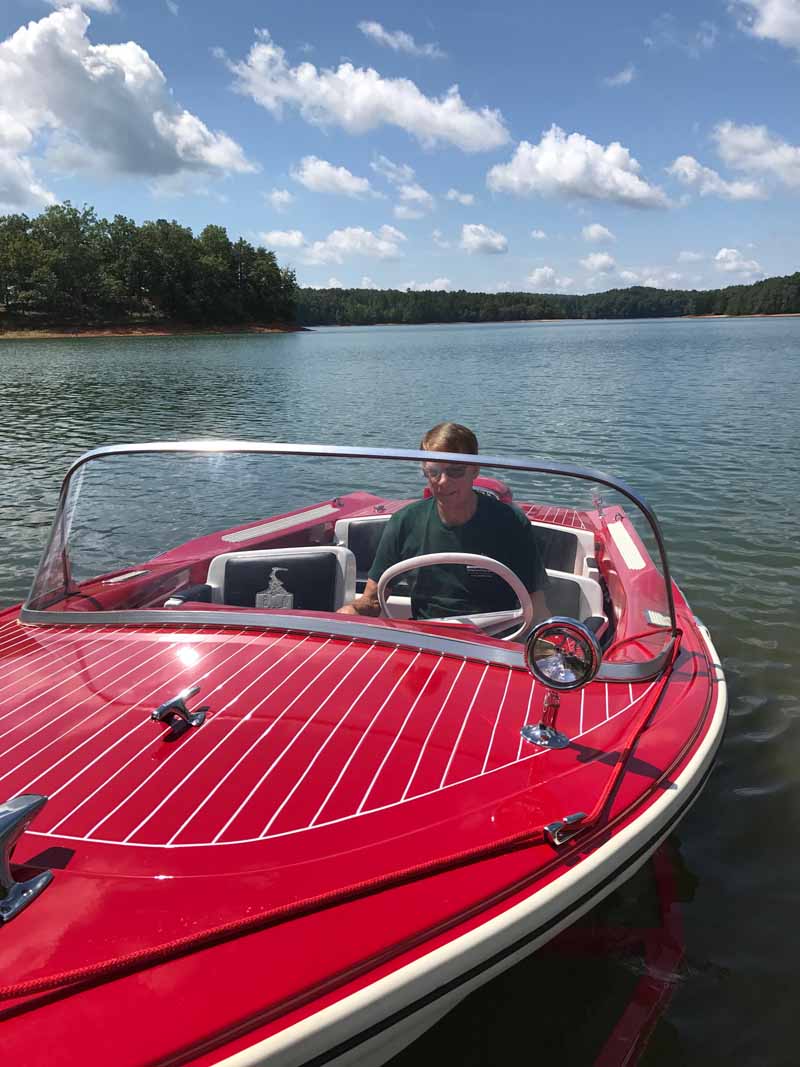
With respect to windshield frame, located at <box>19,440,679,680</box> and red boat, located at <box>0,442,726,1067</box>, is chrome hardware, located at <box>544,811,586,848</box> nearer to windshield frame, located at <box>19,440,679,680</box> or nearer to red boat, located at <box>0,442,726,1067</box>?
red boat, located at <box>0,442,726,1067</box>

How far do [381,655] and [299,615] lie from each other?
409mm

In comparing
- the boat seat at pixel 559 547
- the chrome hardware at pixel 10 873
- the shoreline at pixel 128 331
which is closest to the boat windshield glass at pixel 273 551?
the boat seat at pixel 559 547

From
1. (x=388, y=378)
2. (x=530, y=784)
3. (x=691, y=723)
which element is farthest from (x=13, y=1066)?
(x=388, y=378)

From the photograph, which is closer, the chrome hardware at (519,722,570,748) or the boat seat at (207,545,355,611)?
the chrome hardware at (519,722,570,748)

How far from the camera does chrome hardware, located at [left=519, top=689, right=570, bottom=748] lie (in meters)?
2.06

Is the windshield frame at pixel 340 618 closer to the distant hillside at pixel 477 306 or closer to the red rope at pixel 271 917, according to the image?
the red rope at pixel 271 917

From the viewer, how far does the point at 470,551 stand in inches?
112

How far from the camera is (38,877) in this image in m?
1.50

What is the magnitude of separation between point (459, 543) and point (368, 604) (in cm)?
47

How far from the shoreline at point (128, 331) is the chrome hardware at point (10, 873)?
6362cm

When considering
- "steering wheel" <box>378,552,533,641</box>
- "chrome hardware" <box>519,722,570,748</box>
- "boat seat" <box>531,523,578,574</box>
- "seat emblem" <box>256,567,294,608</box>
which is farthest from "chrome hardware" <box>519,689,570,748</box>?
"boat seat" <box>531,523,578,574</box>

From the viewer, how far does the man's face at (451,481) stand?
2.70 metres

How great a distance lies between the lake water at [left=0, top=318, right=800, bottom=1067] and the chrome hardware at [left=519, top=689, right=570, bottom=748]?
0.82 metres

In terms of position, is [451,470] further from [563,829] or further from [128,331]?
Result: [128,331]
